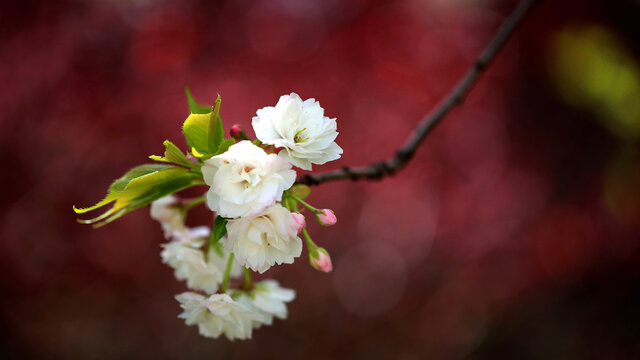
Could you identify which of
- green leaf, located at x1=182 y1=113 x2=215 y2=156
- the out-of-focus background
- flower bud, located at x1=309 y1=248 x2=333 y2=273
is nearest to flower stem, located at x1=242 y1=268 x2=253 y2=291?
flower bud, located at x1=309 y1=248 x2=333 y2=273

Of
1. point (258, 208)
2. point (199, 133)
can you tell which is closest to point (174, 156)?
point (199, 133)

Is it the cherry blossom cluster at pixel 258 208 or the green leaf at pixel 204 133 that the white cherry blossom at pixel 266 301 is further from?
the green leaf at pixel 204 133

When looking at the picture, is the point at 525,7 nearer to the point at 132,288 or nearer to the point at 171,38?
the point at 171,38

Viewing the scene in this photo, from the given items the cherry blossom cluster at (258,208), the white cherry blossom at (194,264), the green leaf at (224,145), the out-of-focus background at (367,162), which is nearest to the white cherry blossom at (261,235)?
the cherry blossom cluster at (258,208)

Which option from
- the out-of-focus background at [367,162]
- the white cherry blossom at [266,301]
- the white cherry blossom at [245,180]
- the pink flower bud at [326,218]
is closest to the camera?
the white cherry blossom at [245,180]

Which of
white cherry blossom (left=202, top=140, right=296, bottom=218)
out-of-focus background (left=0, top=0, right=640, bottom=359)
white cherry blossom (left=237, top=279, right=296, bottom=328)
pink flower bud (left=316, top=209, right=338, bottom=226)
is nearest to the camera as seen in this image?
white cherry blossom (left=202, top=140, right=296, bottom=218)

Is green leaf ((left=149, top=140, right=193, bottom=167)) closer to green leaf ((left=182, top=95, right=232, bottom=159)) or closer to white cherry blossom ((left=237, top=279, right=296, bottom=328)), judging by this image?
green leaf ((left=182, top=95, right=232, bottom=159))
